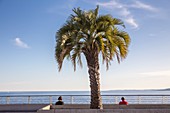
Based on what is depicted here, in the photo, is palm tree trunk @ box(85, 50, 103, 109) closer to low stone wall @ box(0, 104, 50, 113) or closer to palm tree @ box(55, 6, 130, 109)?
Answer: palm tree @ box(55, 6, 130, 109)

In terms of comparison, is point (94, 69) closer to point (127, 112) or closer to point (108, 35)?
point (108, 35)

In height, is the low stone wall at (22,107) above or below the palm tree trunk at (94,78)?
below

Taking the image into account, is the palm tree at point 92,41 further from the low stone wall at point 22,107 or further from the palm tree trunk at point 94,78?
the low stone wall at point 22,107

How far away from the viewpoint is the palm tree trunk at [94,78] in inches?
545

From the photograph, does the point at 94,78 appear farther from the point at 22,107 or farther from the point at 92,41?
the point at 22,107

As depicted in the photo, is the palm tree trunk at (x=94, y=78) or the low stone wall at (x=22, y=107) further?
the low stone wall at (x=22, y=107)

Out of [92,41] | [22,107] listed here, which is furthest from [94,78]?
[22,107]

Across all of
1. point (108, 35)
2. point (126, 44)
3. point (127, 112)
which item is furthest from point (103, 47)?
point (127, 112)

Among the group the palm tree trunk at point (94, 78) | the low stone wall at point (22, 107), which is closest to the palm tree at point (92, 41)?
the palm tree trunk at point (94, 78)

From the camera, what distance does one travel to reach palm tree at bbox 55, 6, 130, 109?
1367cm

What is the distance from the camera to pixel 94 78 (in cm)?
1398

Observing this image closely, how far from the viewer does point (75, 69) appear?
1509 cm

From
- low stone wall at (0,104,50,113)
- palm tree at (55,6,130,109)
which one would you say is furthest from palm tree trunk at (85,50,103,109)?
low stone wall at (0,104,50,113)

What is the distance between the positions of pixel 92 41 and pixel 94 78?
2.02m
